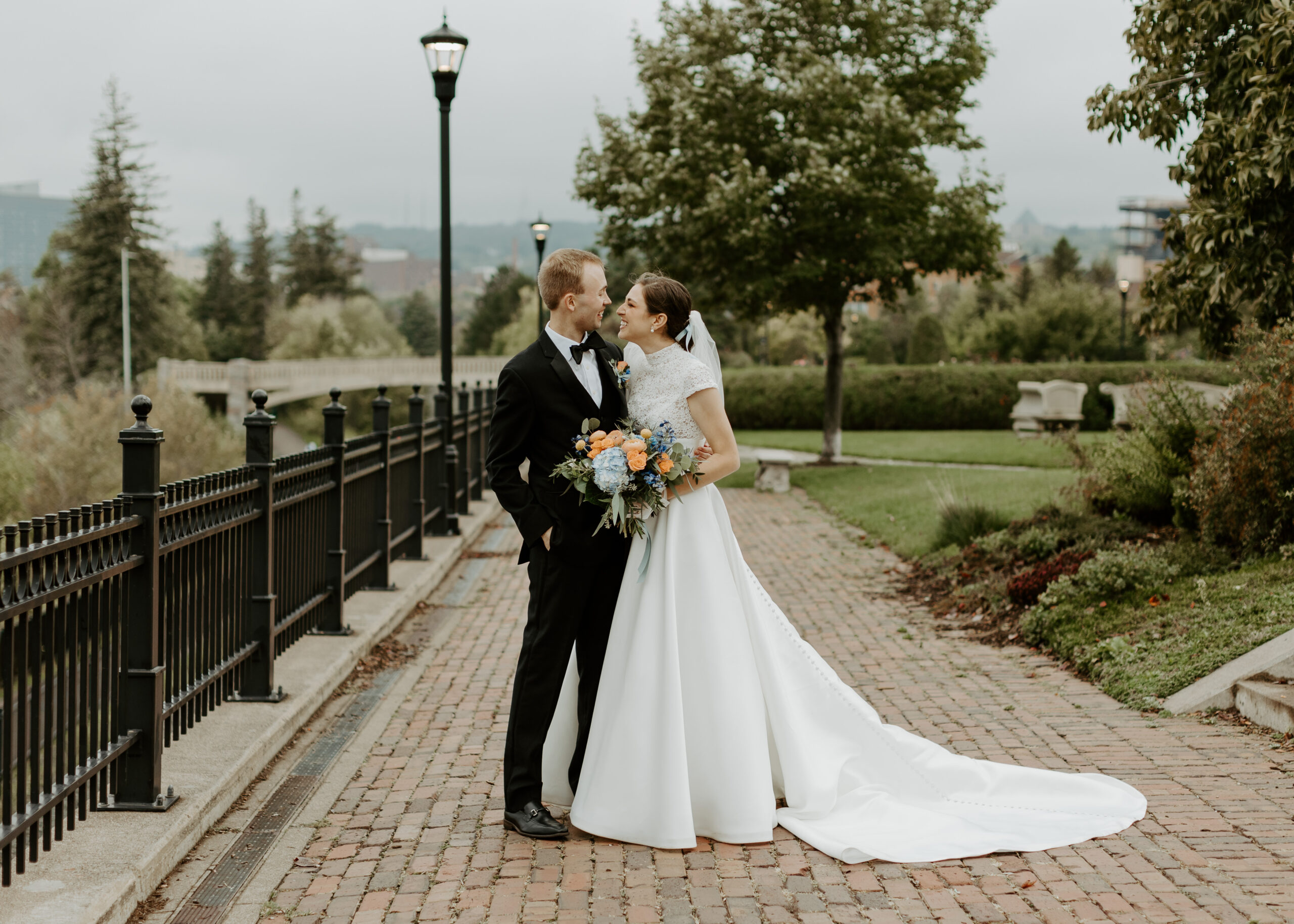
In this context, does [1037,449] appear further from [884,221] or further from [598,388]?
[598,388]

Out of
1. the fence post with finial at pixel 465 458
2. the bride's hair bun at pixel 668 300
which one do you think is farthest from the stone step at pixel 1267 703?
the fence post with finial at pixel 465 458

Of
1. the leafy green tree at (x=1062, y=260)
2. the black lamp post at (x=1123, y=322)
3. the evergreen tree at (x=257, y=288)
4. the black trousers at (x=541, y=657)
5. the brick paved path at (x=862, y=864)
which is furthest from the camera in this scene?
the evergreen tree at (x=257, y=288)

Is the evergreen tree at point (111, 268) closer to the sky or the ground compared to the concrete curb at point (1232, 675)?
closer to the sky

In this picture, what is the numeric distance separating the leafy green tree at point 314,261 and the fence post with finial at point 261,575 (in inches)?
4043

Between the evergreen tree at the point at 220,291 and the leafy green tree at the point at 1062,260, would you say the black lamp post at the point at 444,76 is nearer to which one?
the leafy green tree at the point at 1062,260

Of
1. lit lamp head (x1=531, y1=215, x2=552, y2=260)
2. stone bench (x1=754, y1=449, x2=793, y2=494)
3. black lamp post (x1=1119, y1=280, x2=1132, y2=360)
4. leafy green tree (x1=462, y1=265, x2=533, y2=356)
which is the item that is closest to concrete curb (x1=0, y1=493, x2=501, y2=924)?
stone bench (x1=754, y1=449, x2=793, y2=494)

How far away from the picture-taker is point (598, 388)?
4430 mm

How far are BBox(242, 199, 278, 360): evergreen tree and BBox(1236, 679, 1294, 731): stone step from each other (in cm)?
9794

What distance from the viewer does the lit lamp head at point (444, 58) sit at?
12.2 meters

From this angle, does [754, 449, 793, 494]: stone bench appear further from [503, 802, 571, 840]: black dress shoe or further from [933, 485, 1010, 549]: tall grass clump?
[503, 802, 571, 840]: black dress shoe

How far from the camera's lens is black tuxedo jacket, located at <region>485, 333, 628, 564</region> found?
13.8ft

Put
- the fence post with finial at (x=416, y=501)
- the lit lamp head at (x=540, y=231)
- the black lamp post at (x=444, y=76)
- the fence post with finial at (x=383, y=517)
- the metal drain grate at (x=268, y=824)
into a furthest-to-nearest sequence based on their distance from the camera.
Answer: the lit lamp head at (x=540, y=231)
the black lamp post at (x=444, y=76)
the fence post with finial at (x=416, y=501)
the fence post with finial at (x=383, y=517)
the metal drain grate at (x=268, y=824)

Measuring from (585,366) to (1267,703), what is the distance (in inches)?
144

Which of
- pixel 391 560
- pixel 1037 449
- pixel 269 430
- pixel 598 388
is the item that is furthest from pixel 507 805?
pixel 1037 449
